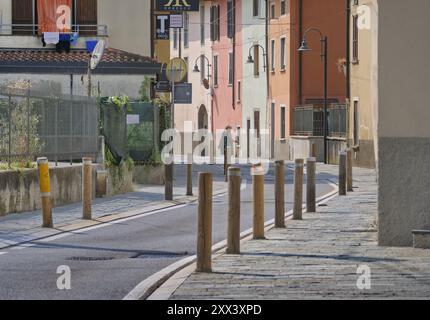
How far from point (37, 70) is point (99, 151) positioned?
13594 millimetres

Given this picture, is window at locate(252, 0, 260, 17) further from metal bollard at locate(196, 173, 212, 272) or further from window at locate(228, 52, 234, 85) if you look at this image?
metal bollard at locate(196, 173, 212, 272)

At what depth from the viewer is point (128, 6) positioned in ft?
160

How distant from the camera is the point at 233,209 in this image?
1421 centimetres

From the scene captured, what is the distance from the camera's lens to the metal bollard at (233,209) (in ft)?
46.0

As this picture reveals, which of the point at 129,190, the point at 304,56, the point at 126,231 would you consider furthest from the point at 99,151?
the point at 304,56

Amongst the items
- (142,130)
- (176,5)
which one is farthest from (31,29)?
(142,130)

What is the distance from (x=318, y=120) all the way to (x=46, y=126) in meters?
32.4

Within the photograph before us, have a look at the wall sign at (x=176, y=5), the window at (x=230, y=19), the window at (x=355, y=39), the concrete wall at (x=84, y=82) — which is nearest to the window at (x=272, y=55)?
the window at (x=230, y=19)

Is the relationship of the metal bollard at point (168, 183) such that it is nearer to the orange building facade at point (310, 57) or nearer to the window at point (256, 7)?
the orange building facade at point (310, 57)

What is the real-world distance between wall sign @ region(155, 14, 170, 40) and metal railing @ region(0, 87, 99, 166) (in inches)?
571

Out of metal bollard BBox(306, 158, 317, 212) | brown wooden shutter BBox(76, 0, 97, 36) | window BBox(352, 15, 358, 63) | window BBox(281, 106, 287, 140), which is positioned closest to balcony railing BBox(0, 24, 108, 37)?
brown wooden shutter BBox(76, 0, 97, 36)

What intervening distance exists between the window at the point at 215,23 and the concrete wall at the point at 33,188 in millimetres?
44643

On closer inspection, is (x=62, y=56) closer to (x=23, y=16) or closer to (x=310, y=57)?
(x=23, y=16)

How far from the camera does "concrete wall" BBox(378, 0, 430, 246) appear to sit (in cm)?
1491
